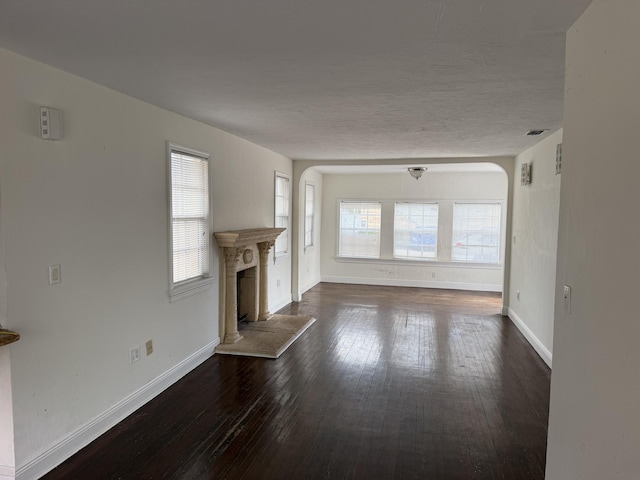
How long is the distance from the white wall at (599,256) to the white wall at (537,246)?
2523mm

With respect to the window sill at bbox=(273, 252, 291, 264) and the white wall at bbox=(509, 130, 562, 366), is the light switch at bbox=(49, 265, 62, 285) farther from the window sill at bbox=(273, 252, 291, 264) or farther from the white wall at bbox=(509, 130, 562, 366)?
the white wall at bbox=(509, 130, 562, 366)

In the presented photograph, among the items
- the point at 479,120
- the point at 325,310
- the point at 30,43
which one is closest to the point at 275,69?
the point at 30,43

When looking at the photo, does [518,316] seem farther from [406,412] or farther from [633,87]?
[633,87]

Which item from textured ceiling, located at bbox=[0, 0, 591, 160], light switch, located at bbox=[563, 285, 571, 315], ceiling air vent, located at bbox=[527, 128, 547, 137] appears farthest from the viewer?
ceiling air vent, located at bbox=[527, 128, 547, 137]

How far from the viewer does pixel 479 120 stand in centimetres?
365

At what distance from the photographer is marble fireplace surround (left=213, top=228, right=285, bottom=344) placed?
178 inches

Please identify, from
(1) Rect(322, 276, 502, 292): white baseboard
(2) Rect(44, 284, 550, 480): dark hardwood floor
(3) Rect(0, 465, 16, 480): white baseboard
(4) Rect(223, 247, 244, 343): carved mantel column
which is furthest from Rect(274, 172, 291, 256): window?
(3) Rect(0, 465, 16, 480): white baseboard

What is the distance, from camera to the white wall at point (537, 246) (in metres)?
4.25

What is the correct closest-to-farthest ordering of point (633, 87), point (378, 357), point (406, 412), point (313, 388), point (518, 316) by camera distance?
1. point (633, 87)
2. point (406, 412)
3. point (313, 388)
4. point (378, 357)
5. point (518, 316)

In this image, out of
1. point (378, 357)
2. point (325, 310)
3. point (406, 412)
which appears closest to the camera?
point (406, 412)

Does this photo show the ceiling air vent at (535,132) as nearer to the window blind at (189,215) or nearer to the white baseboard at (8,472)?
the window blind at (189,215)

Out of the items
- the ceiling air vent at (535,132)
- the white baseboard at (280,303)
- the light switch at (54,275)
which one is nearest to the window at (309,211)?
the white baseboard at (280,303)

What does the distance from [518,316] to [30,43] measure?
5897 mm

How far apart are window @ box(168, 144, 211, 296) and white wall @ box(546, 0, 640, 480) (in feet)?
9.75
